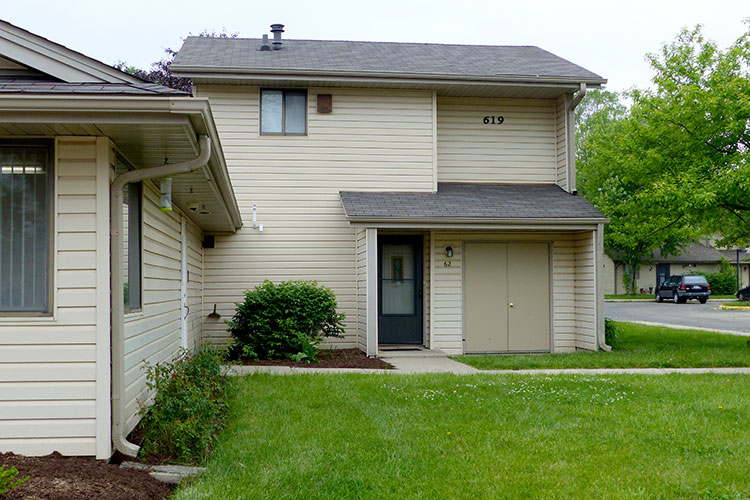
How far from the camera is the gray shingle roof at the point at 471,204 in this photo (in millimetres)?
12695

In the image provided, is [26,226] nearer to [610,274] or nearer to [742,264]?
[610,274]

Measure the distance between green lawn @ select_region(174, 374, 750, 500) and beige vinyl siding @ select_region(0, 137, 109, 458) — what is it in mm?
992

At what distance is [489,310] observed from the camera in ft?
45.9

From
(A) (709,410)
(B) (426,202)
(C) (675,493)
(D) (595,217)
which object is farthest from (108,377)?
(D) (595,217)

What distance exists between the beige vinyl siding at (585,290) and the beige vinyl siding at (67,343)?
10.1 metres

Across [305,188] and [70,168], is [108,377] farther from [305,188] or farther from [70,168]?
[305,188]

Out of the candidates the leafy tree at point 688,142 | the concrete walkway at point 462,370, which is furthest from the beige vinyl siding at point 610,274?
the concrete walkway at point 462,370

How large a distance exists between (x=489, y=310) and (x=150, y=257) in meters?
8.09

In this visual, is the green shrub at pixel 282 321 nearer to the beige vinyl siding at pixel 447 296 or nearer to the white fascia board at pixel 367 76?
the beige vinyl siding at pixel 447 296

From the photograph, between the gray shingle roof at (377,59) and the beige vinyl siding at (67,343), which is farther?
the gray shingle roof at (377,59)

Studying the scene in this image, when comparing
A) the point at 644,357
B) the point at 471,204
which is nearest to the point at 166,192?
the point at 471,204

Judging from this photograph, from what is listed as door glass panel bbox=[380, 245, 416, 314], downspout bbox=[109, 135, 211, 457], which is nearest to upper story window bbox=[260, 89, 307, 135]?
door glass panel bbox=[380, 245, 416, 314]

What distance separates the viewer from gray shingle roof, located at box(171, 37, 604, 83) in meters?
13.6

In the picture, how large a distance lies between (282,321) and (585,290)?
5708 mm
